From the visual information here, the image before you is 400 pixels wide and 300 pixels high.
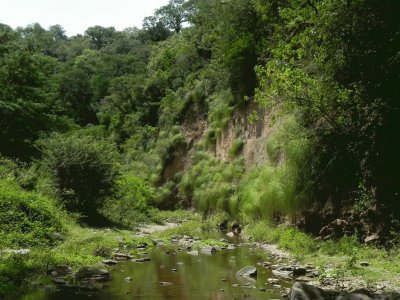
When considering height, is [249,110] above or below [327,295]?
above

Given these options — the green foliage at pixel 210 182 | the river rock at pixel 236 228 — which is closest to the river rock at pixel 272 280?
the river rock at pixel 236 228

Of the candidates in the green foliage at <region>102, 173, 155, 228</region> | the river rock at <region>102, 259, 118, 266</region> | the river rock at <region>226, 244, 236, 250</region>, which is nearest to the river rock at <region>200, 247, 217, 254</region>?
the river rock at <region>226, 244, 236, 250</region>

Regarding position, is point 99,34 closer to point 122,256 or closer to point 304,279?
point 122,256

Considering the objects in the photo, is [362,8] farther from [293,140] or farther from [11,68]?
[11,68]

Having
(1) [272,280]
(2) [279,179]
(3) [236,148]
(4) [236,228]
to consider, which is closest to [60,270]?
(1) [272,280]

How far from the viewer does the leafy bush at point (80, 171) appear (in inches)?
693

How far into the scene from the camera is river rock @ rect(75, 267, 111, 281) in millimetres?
9250

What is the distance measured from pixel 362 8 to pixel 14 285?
416 inches

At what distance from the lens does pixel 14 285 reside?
832cm

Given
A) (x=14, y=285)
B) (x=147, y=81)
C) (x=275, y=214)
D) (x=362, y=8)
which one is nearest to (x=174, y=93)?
(x=147, y=81)

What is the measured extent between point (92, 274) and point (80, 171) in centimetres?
877

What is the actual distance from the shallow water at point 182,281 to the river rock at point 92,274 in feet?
0.63

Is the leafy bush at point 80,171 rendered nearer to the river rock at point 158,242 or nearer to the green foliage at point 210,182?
the river rock at point 158,242

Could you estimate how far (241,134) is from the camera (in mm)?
23969
